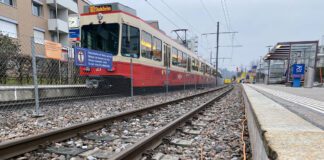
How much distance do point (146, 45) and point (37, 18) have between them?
19.8m

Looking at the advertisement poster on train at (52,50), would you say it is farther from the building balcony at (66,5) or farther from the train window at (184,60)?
the building balcony at (66,5)

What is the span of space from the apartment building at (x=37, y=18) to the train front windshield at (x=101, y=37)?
10.9 m

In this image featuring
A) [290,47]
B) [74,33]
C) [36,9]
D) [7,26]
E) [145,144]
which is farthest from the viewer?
[36,9]

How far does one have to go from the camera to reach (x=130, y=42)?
382 inches

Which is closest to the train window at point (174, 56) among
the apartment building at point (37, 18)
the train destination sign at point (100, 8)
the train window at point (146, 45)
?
the train window at point (146, 45)

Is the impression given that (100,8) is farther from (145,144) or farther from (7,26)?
(7,26)

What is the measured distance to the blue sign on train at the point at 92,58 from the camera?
26.8ft

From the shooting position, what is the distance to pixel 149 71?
11.1 meters

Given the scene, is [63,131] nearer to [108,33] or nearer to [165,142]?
[165,142]

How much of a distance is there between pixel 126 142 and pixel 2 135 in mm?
2233

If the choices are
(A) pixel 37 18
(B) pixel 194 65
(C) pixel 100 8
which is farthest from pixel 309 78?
(A) pixel 37 18

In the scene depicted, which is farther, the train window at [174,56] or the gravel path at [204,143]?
the train window at [174,56]

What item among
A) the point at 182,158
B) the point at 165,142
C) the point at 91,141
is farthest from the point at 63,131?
the point at 182,158

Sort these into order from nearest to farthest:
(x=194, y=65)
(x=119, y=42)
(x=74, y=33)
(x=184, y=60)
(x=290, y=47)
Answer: (x=119, y=42) < (x=74, y=33) < (x=184, y=60) < (x=290, y=47) < (x=194, y=65)
